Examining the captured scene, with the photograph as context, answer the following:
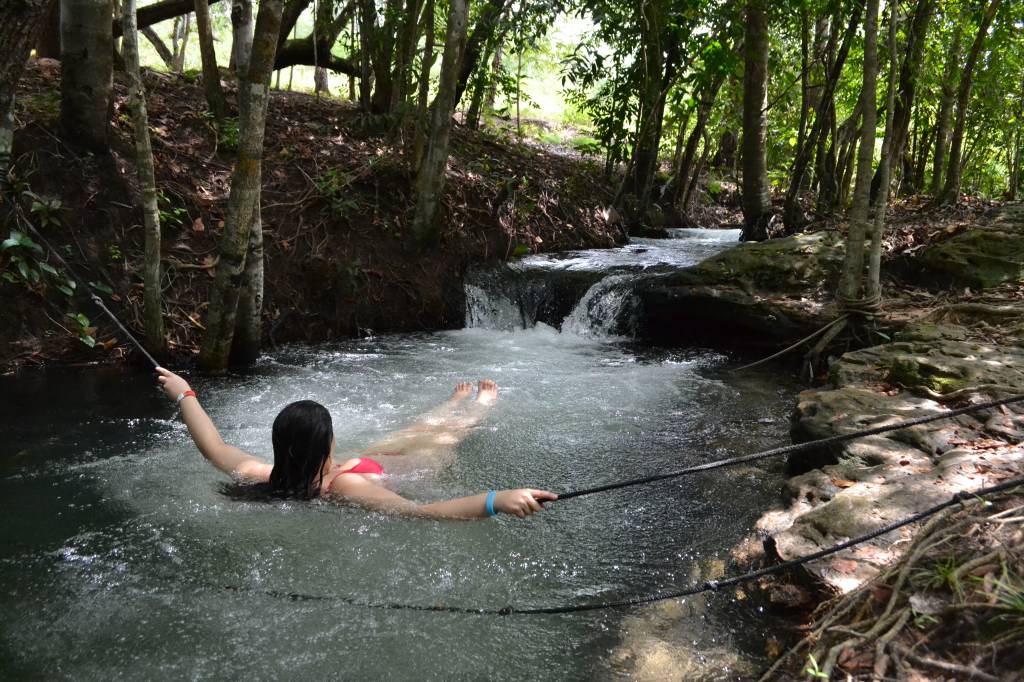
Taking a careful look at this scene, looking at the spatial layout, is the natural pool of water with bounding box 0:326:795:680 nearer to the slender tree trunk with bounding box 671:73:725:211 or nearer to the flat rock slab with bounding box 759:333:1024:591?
the flat rock slab with bounding box 759:333:1024:591

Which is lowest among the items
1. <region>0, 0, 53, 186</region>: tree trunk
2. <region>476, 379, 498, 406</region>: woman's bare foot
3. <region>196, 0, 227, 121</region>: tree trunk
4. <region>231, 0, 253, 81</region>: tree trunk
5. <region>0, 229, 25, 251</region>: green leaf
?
<region>476, 379, 498, 406</region>: woman's bare foot

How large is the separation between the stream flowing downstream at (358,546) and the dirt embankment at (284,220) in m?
1.02

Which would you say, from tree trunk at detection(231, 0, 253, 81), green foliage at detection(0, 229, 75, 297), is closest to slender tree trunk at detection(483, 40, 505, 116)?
tree trunk at detection(231, 0, 253, 81)

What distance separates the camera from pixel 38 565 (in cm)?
312

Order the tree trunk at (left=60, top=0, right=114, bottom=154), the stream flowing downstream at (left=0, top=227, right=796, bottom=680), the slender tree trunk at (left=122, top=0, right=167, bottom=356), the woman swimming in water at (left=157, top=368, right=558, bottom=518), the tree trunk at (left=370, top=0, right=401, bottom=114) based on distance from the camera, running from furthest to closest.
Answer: the tree trunk at (left=370, top=0, right=401, bottom=114), the tree trunk at (left=60, top=0, right=114, bottom=154), the slender tree trunk at (left=122, top=0, right=167, bottom=356), the woman swimming in water at (left=157, top=368, right=558, bottom=518), the stream flowing downstream at (left=0, top=227, right=796, bottom=680)

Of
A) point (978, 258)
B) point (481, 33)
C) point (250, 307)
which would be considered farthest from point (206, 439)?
point (481, 33)

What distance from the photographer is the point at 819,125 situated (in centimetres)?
984

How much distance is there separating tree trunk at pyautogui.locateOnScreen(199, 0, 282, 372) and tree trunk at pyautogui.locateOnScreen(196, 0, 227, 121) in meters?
3.30

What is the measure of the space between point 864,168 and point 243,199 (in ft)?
17.2

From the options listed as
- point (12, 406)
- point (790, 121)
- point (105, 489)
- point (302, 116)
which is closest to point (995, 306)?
point (105, 489)

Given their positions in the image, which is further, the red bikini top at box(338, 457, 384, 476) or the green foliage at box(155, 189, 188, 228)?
the green foliage at box(155, 189, 188, 228)

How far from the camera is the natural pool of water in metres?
2.60

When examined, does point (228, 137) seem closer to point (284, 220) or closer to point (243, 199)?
point (284, 220)

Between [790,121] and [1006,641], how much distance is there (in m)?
16.0
